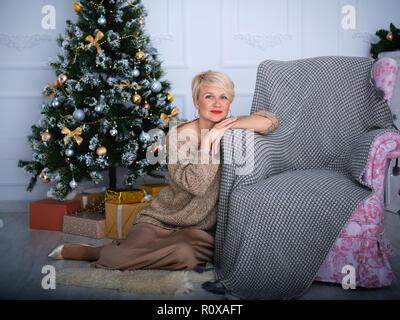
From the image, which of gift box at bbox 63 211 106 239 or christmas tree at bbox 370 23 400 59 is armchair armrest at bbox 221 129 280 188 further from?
christmas tree at bbox 370 23 400 59

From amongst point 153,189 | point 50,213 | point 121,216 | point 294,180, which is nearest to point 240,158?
point 294,180

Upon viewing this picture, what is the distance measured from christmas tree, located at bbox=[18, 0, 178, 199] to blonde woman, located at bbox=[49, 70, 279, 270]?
27.2 inches

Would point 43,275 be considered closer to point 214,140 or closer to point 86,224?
point 86,224

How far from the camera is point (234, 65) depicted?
3244 millimetres

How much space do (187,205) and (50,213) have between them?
127 cm

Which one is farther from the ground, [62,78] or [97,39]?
[97,39]

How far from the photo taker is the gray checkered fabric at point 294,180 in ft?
4.81

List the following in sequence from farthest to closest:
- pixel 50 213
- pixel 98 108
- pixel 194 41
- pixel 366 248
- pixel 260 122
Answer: pixel 194 41, pixel 50 213, pixel 98 108, pixel 260 122, pixel 366 248

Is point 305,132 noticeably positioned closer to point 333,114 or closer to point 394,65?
point 333,114

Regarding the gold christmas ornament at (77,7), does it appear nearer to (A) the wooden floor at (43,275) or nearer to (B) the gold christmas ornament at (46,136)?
(B) the gold christmas ornament at (46,136)

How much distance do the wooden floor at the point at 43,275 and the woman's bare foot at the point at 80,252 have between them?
0.11ft

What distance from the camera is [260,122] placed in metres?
1.83

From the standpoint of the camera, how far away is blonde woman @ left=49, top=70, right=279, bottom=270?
1.66 meters
